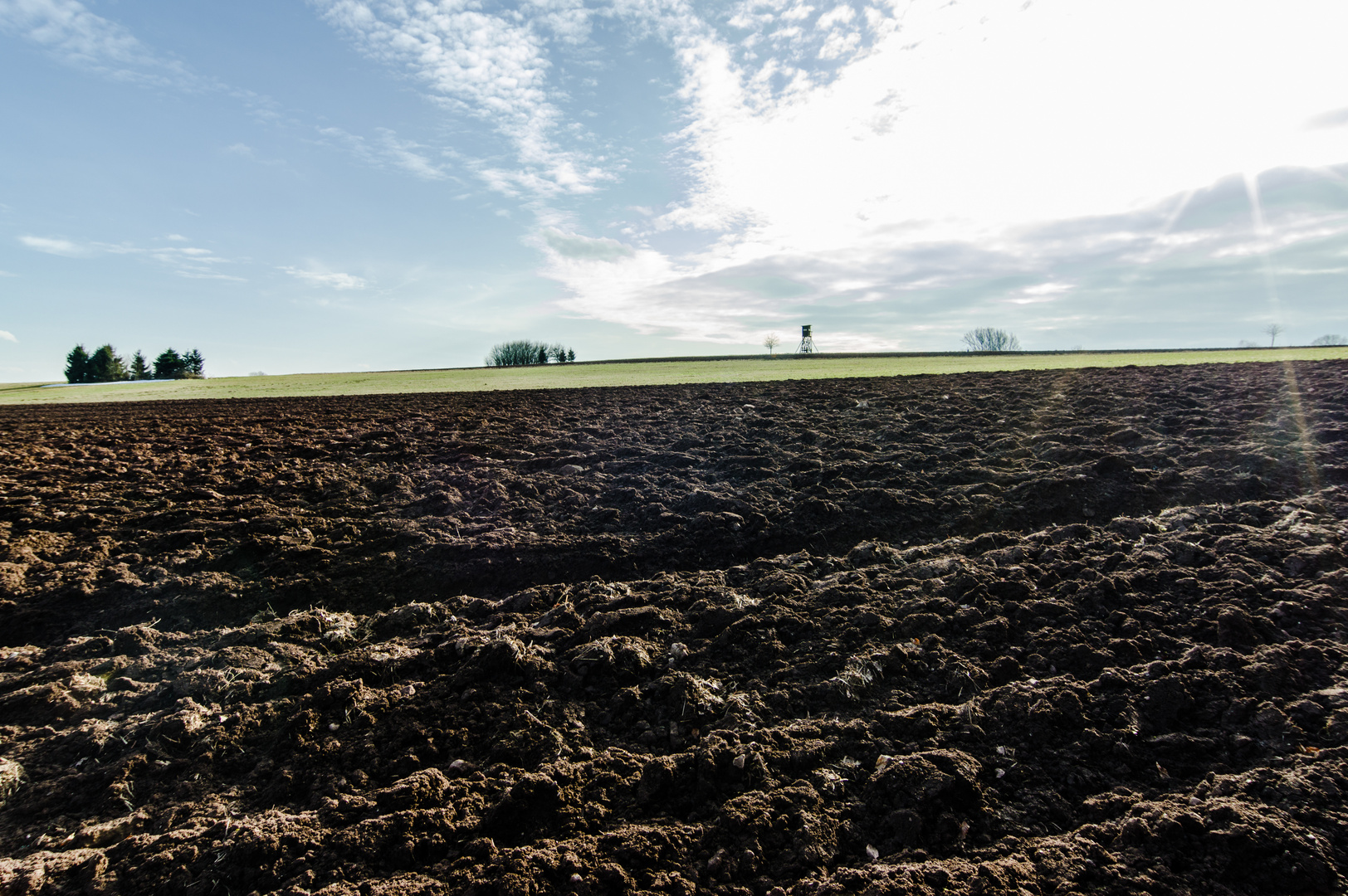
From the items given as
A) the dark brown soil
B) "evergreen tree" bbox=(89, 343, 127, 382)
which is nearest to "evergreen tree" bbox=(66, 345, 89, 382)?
"evergreen tree" bbox=(89, 343, 127, 382)

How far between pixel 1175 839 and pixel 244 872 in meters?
4.21

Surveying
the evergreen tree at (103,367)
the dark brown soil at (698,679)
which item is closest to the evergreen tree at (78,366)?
the evergreen tree at (103,367)

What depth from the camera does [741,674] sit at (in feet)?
13.7

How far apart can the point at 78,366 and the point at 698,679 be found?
100.0m

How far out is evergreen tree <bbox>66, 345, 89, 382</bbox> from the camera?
72875 mm

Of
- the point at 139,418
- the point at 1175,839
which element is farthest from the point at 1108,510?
the point at 139,418

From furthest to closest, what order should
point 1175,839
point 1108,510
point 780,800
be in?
point 1108,510 < point 780,800 < point 1175,839

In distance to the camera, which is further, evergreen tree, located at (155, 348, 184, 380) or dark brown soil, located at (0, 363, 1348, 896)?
evergreen tree, located at (155, 348, 184, 380)

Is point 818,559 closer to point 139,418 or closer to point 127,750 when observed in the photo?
point 127,750

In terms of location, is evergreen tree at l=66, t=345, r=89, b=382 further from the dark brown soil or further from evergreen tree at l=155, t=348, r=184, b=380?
the dark brown soil

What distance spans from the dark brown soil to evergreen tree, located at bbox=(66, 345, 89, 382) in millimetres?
88706

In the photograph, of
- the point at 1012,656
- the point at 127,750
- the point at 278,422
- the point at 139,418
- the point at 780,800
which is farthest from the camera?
the point at 139,418

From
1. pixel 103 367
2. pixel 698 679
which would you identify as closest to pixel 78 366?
pixel 103 367

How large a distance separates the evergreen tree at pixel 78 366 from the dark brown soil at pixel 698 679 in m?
88.7
